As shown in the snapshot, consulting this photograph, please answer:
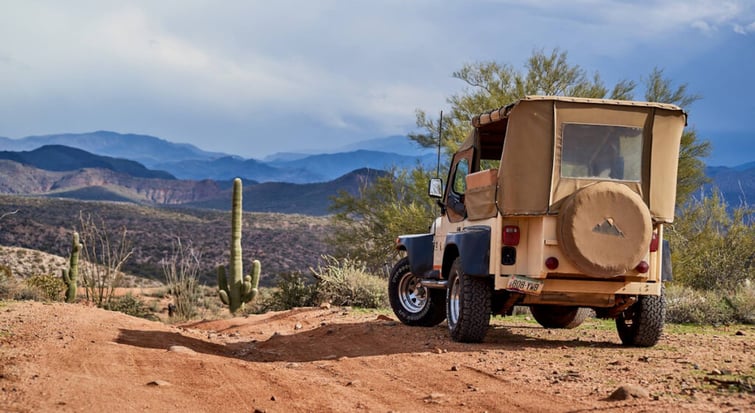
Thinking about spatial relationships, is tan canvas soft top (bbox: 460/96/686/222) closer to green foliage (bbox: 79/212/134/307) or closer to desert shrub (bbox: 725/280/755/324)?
desert shrub (bbox: 725/280/755/324)

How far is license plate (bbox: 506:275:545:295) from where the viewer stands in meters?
10.0

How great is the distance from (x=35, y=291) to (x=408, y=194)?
13246 mm

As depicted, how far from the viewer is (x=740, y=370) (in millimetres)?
8664

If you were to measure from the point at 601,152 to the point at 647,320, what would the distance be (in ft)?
7.19

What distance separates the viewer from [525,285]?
10102 millimetres

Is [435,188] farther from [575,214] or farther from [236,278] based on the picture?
[236,278]

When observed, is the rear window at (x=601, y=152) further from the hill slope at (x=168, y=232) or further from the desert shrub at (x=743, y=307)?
the hill slope at (x=168, y=232)

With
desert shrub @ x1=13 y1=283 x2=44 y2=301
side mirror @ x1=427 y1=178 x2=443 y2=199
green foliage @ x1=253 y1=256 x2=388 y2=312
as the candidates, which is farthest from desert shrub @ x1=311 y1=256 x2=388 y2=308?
desert shrub @ x1=13 y1=283 x2=44 y2=301

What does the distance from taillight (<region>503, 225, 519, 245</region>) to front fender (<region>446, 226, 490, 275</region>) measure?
45 cm

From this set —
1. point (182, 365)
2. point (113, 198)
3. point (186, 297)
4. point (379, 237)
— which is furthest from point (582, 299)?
point (113, 198)

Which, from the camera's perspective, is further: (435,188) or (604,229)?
(435,188)

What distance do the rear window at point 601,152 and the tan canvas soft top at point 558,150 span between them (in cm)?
6

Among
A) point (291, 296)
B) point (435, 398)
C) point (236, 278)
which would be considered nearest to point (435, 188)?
point (435, 398)

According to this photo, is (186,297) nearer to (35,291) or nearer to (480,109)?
(35,291)
